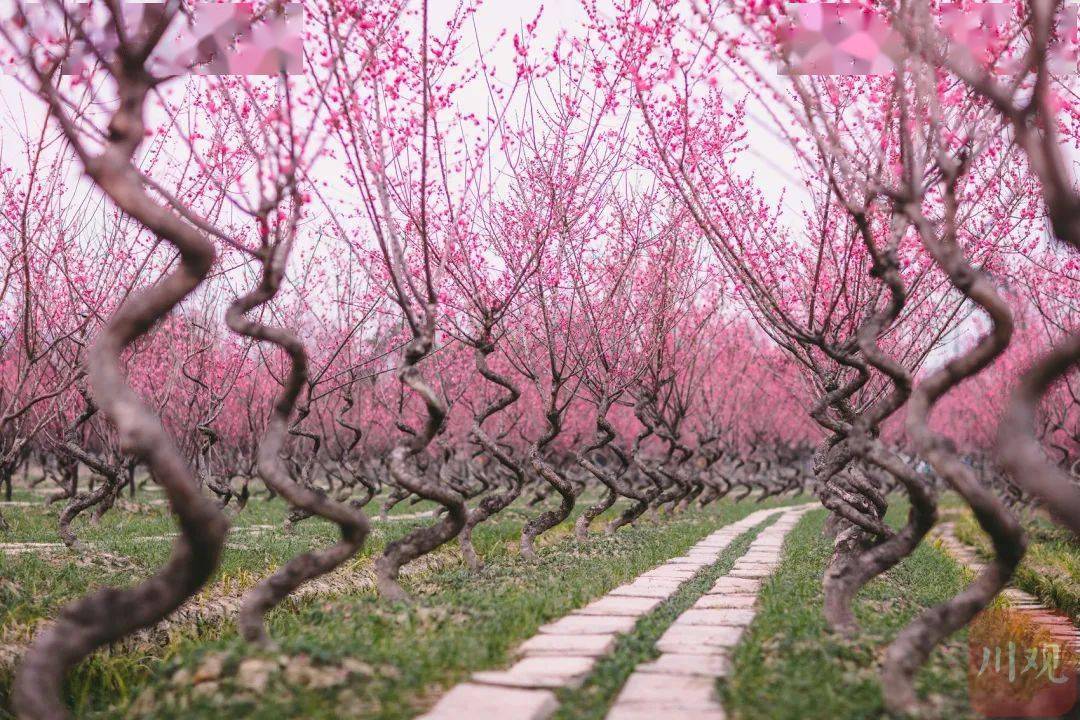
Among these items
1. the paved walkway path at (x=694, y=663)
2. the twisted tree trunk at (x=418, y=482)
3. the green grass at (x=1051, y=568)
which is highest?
the twisted tree trunk at (x=418, y=482)

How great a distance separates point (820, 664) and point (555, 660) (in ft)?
5.76

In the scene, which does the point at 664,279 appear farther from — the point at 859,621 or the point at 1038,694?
the point at 1038,694

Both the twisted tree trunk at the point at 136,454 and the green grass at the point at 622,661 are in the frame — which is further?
the green grass at the point at 622,661

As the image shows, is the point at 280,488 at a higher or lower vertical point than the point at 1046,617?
higher

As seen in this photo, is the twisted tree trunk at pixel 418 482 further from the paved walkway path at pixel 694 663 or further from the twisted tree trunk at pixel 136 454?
the twisted tree trunk at pixel 136 454

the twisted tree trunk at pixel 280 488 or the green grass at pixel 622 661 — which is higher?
the twisted tree trunk at pixel 280 488

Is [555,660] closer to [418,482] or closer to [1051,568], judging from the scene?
[418,482]

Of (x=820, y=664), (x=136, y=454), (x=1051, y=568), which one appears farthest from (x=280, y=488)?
(x=1051, y=568)

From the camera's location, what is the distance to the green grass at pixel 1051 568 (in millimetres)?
11727

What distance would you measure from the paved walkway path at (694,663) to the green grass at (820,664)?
134mm

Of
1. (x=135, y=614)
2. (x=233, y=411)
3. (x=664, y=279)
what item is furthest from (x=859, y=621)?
(x=233, y=411)

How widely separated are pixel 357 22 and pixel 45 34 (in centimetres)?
238

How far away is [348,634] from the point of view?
6469 millimetres

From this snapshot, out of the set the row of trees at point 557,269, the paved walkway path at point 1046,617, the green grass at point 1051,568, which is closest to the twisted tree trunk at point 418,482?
the row of trees at point 557,269
